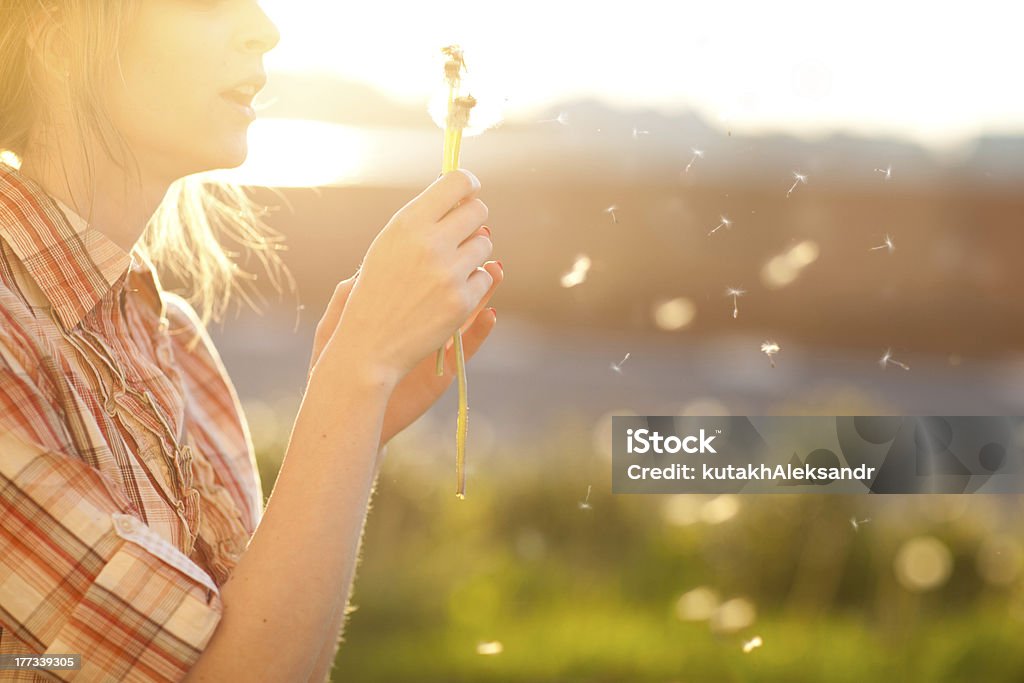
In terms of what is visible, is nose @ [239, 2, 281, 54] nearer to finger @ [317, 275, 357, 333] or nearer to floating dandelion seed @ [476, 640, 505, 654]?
finger @ [317, 275, 357, 333]

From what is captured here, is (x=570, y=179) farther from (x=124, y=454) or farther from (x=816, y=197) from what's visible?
(x=124, y=454)

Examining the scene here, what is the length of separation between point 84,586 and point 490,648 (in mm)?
1930

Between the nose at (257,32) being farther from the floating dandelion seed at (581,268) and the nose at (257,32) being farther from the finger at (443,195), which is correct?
the floating dandelion seed at (581,268)

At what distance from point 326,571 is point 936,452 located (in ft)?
8.49

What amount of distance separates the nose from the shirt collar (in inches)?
15.1

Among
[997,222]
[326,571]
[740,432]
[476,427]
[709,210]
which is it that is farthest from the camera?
[709,210]

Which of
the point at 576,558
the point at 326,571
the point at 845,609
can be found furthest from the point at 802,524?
the point at 326,571

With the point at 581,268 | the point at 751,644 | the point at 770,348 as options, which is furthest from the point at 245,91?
the point at 581,268

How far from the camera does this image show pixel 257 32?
1.51 meters

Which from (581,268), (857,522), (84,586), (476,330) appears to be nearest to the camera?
(84,586)

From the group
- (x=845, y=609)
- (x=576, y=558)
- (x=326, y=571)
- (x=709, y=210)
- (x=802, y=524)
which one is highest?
(x=709, y=210)

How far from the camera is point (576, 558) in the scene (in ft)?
10.6

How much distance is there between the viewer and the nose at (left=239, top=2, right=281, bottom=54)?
4.95 ft

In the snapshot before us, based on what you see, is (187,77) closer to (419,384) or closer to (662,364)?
(419,384)
